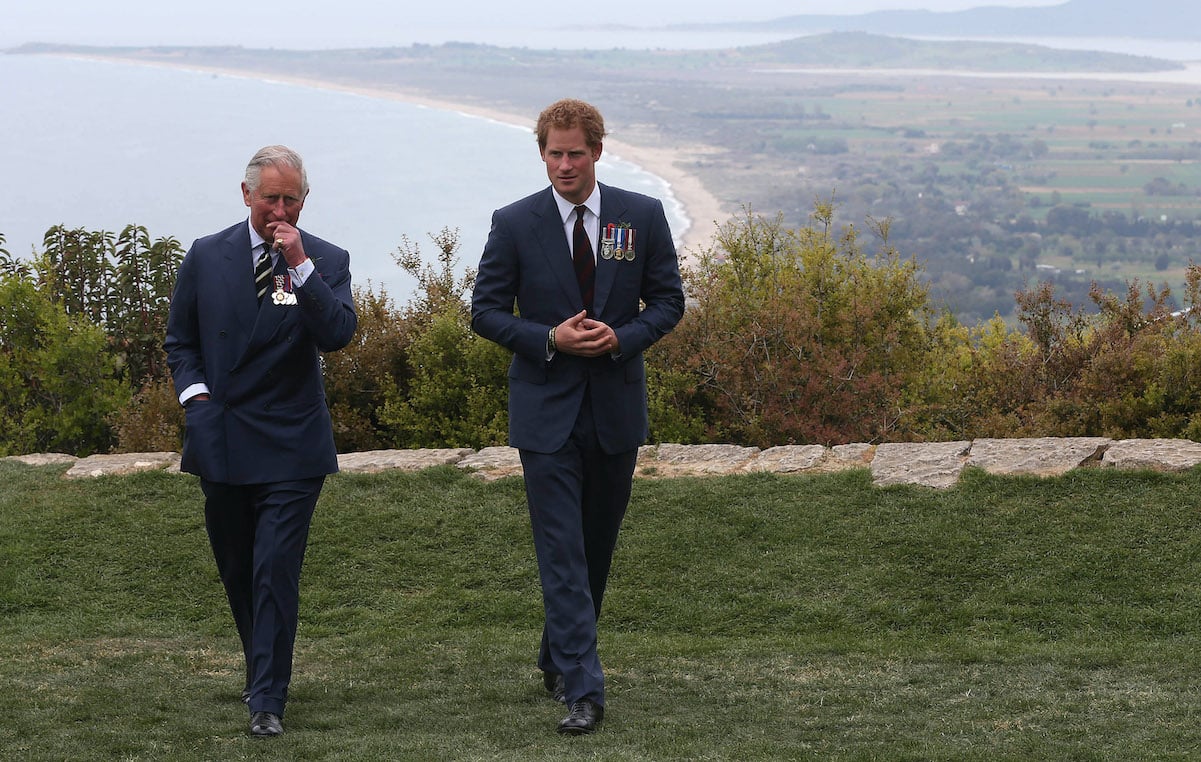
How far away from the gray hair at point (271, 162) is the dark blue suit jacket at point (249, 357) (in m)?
0.28

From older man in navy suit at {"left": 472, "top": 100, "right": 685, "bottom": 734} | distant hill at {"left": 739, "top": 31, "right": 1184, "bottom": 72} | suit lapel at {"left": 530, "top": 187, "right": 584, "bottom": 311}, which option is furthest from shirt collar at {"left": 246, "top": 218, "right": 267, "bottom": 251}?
distant hill at {"left": 739, "top": 31, "right": 1184, "bottom": 72}

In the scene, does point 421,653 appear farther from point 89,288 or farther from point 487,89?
point 487,89

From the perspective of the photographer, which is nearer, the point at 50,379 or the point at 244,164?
the point at 50,379

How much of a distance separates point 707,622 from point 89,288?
9488mm

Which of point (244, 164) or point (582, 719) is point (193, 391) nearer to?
point (582, 719)

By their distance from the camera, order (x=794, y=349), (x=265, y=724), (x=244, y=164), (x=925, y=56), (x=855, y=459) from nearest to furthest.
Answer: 1. (x=265, y=724)
2. (x=855, y=459)
3. (x=794, y=349)
4. (x=244, y=164)
5. (x=925, y=56)

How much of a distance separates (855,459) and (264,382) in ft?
16.1

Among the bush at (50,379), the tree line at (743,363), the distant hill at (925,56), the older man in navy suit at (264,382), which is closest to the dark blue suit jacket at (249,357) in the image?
the older man in navy suit at (264,382)

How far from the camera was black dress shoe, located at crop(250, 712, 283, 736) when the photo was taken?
4.59 meters

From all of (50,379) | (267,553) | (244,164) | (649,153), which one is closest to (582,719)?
(267,553)

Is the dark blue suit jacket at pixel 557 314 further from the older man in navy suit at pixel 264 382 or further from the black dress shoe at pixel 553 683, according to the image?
the black dress shoe at pixel 553 683

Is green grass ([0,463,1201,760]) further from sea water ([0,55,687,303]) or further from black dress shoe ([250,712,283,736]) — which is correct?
sea water ([0,55,687,303])

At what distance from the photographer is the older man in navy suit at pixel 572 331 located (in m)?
4.89

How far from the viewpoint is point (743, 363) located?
1130 centimetres
